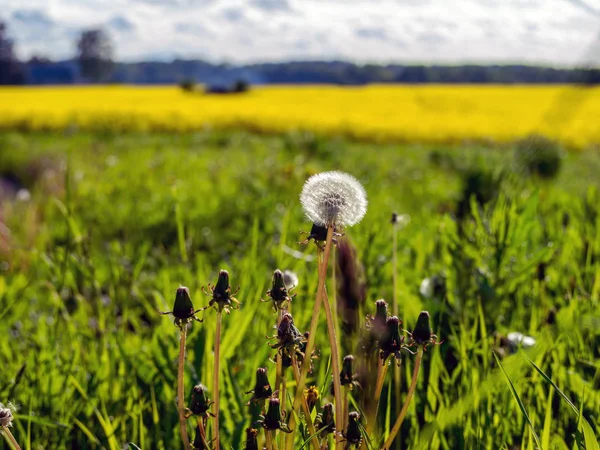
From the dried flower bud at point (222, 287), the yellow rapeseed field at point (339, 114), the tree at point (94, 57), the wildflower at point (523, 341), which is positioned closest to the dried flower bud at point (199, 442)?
the dried flower bud at point (222, 287)

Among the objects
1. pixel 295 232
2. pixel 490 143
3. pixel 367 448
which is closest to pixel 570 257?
pixel 295 232

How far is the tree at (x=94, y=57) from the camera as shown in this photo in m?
79.5

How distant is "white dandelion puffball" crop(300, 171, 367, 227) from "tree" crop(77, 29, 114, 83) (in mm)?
85173

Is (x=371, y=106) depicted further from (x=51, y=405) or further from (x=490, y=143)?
(x=51, y=405)

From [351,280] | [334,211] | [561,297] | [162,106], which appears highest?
[334,211]

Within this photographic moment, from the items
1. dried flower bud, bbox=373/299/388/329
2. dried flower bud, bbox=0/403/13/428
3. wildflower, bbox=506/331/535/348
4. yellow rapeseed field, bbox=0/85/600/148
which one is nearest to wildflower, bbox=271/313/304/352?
dried flower bud, bbox=373/299/388/329

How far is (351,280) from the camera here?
0.96m

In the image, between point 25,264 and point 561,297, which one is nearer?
point 561,297

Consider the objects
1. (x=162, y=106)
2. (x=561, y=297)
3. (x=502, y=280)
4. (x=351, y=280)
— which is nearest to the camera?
(x=351, y=280)

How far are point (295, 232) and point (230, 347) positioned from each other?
3.17 feet

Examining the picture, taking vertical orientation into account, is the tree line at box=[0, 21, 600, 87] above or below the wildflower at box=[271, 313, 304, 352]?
below

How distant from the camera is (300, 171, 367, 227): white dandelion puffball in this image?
0.74 m

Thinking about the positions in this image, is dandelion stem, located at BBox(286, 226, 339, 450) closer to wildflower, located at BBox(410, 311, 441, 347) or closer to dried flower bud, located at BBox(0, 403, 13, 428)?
wildflower, located at BBox(410, 311, 441, 347)

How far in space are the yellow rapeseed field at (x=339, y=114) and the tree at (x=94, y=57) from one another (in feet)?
164
